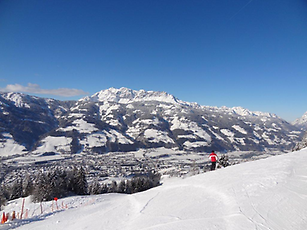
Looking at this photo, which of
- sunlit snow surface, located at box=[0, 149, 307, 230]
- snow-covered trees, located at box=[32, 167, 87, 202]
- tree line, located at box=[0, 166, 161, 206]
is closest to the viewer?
sunlit snow surface, located at box=[0, 149, 307, 230]

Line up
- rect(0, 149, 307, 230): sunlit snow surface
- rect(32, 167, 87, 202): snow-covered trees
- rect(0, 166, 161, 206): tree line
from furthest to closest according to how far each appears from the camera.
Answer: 1. rect(0, 166, 161, 206): tree line
2. rect(32, 167, 87, 202): snow-covered trees
3. rect(0, 149, 307, 230): sunlit snow surface

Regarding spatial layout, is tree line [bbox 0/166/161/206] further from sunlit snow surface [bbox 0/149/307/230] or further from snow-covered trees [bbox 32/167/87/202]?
sunlit snow surface [bbox 0/149/307/230]

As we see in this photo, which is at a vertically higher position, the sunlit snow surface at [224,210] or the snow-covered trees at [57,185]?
the sunlit snow surface at [224,210]

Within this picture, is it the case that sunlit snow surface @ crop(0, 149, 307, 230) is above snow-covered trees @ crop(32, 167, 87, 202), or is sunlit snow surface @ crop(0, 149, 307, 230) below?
above

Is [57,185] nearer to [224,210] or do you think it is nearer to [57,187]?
[57,187]

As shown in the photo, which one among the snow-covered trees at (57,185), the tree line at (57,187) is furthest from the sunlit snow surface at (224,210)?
the tree line at (57,187)

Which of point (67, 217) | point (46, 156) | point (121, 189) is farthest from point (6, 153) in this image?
point (67, 217)

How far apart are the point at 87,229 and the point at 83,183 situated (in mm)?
34109

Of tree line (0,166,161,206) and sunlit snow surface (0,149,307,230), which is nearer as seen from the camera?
sunlit snow surface (0,149,307,230)

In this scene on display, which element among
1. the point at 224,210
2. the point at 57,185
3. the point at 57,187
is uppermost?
the point at 224,210

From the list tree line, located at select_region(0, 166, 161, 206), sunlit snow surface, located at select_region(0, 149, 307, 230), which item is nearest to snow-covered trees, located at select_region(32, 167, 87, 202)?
tree line, located at select_region(0, 166, 161, 206)

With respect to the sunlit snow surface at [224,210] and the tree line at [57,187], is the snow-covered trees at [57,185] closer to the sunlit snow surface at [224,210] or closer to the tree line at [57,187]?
the tree line at [57,187]

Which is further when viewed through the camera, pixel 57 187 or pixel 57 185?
pixel 57 185

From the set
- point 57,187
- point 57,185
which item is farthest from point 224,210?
point 57,185
